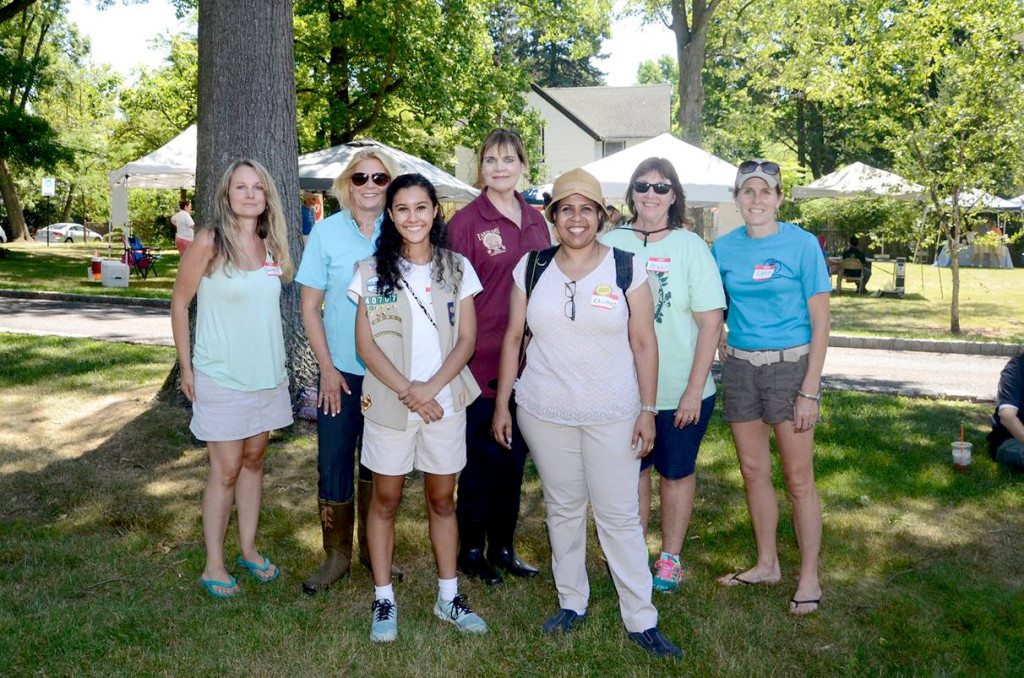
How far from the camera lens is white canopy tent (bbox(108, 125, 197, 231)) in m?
18.2

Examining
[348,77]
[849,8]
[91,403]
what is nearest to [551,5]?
[348,77]

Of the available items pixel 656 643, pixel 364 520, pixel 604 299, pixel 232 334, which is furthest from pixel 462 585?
pixel 604 299

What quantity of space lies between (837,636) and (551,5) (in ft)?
70.4

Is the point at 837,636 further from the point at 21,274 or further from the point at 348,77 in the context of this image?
the point at 21,274

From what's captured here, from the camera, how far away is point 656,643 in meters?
3.64

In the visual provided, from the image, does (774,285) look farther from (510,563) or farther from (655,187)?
(510,563)

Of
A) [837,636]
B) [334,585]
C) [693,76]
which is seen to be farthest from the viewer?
[693,76]

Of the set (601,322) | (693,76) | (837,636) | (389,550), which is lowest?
(837,636)

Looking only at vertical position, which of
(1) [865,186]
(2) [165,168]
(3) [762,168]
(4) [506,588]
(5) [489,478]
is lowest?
(4) [506,588]

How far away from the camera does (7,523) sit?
16.7 feet

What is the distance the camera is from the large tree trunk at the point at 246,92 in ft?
21.2

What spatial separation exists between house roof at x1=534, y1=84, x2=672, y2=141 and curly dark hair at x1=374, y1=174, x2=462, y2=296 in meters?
46.1

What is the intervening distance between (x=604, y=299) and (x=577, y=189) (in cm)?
47

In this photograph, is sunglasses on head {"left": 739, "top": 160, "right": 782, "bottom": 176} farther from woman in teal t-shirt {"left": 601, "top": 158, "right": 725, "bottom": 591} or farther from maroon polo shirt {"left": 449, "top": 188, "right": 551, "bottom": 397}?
maroon polo shirt {"left": 449, "top": 188, "right": 551, "bottom": 397}
